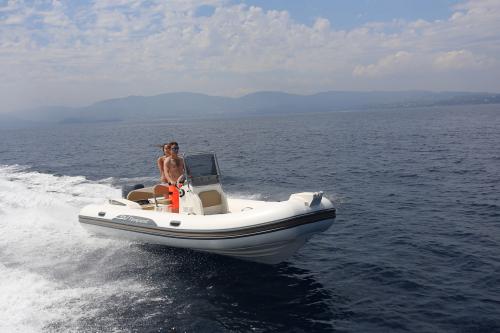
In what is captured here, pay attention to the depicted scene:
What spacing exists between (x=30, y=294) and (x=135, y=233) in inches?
114

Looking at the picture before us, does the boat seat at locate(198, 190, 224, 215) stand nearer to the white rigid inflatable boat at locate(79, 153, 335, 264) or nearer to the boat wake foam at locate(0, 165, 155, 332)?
the white rigid inflatable boat at locate(79, 153, 335, 264)

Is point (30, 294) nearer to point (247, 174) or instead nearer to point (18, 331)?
point (18, 331)

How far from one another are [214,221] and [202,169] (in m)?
1.75

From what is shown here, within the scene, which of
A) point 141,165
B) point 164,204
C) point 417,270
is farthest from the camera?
point 141,165

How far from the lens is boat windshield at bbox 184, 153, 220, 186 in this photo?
34.4 feet

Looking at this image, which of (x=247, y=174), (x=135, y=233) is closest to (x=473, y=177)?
(x=247, y=174)

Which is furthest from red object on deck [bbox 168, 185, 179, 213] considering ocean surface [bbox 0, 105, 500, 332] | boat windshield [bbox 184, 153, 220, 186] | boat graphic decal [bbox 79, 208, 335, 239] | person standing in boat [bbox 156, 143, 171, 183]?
ocean surface [bbox 0, 105, 500, 332]

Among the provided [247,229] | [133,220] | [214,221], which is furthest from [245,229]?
[133,220]

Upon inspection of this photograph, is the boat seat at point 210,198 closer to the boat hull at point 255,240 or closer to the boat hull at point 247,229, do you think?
the boat hull at point 247,229

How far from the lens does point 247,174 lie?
24.7m

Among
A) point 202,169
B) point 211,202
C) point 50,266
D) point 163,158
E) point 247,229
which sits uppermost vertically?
point 163,158

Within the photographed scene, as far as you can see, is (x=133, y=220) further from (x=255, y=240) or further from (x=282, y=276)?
(x=282, y=276)

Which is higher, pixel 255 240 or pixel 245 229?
pixel 245 229

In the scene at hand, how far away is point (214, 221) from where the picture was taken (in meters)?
9.38
